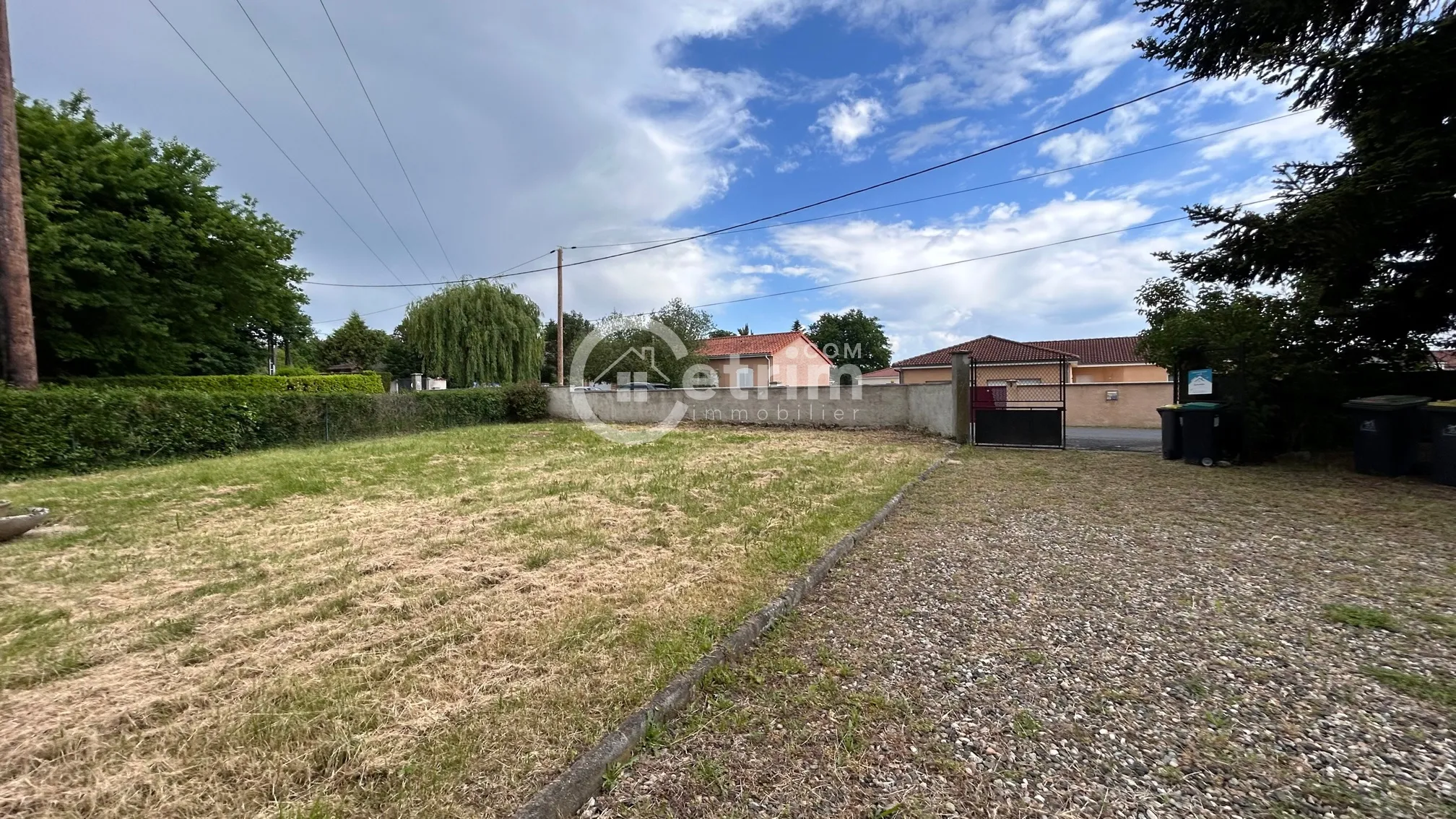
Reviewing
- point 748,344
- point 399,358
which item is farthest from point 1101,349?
point 399,358

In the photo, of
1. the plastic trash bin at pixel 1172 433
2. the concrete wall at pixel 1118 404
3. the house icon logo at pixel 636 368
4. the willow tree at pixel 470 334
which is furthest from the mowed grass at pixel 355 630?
the house icon logo at pixel 636 368

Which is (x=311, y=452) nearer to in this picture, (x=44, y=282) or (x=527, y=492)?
(x=44, y=282)

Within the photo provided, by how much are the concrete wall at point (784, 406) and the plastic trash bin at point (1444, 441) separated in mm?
6272

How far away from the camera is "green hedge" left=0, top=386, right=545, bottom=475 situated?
24.7 ft

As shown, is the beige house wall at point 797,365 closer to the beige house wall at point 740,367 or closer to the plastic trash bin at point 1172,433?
the beige house wall at point 740,367

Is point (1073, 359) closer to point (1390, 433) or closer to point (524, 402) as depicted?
point (1390, 433)

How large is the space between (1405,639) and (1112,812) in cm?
238

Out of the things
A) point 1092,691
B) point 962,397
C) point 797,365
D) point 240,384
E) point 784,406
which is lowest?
point 1092,691

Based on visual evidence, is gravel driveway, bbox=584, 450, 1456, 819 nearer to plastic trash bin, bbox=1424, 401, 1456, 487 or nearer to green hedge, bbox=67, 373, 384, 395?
plastic trash bin, bbox=1424, 401, 1456, 487

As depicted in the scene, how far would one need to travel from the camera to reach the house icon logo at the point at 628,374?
1520cm

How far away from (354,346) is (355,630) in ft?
178

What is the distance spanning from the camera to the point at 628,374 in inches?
971

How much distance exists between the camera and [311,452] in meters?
10.2

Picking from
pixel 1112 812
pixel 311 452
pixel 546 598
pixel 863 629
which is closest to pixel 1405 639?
pixel 1112 812
